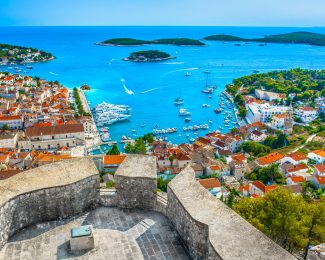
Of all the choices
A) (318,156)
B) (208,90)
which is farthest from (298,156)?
(208,90)

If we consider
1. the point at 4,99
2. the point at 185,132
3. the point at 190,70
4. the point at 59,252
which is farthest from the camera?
the point at 190,70

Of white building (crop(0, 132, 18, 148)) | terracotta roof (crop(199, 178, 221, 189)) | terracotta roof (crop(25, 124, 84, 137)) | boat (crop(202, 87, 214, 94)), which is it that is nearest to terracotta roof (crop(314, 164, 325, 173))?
Answer: terracotta roof (crop(199, 178, 221, 189))

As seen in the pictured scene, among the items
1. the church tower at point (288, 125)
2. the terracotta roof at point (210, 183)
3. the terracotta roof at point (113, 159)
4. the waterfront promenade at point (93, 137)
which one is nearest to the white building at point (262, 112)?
the church tower at point (288, 125)

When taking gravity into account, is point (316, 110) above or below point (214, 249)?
below

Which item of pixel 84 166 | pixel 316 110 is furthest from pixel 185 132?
pixel 84 166

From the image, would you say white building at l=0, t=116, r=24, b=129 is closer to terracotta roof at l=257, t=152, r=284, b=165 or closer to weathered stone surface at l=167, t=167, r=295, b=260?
terracotta roof at l=257, t=152, r=284, b=165

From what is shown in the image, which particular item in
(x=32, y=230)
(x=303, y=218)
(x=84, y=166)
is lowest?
(x=303, y=218)

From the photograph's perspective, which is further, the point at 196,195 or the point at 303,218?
the point at 303,218

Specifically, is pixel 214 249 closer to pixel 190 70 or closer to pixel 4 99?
pixel 4 99
